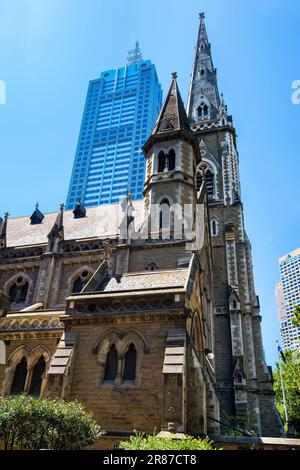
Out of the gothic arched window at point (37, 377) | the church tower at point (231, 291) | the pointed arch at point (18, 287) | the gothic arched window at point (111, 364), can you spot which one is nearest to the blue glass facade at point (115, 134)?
the church tower at point (231, 291)

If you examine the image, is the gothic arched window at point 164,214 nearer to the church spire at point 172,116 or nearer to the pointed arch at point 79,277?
the pointed arch at point 79,277

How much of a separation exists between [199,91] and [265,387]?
41909mm

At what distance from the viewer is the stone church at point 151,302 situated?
12.9 meters

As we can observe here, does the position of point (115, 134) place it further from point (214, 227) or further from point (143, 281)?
point (143, 281)

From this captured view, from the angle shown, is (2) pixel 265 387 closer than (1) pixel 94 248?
No

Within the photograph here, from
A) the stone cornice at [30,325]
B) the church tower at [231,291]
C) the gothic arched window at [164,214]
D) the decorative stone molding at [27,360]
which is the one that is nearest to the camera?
the decorative stone molding at [27,360]

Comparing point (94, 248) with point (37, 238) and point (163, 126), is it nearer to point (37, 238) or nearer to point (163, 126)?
point (37, 238)

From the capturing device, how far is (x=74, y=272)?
2378 centimetres

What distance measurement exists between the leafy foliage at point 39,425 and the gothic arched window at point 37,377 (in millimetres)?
5406

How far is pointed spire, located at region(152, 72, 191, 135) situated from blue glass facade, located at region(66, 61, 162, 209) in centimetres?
7605

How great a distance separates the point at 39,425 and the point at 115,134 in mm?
122651

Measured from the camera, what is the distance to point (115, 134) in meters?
126

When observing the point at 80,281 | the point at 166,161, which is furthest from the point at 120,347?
the point at 166,161
